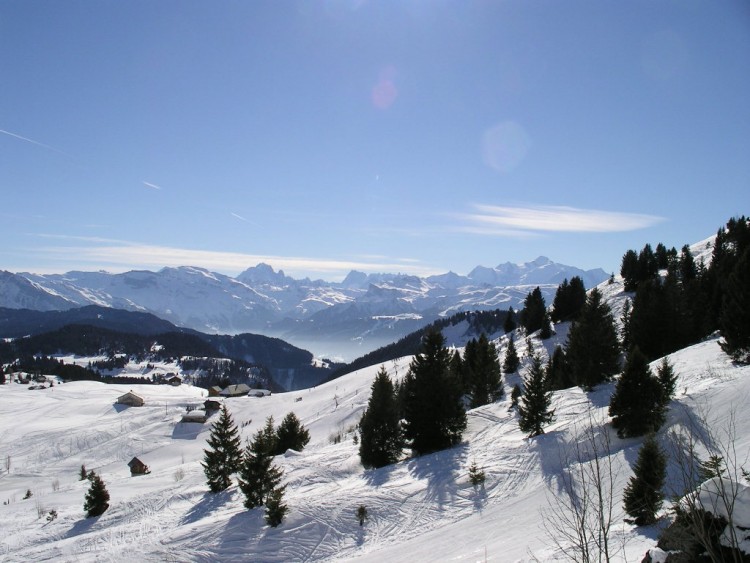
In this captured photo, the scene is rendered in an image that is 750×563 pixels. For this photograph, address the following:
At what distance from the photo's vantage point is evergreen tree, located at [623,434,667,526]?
40.1 ft

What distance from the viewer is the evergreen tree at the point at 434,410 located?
90.1ft

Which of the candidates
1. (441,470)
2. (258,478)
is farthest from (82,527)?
(441,470)

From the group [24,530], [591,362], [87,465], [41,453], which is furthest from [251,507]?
[41,453]

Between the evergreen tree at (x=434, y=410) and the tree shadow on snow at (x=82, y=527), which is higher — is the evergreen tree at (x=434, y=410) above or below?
above

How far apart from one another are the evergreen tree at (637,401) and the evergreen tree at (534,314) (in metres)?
50.3

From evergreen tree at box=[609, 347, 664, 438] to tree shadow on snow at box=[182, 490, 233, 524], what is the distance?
72.1 ft

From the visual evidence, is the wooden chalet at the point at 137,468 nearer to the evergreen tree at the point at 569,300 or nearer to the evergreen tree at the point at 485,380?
the evergreen tree at the point at 485,380

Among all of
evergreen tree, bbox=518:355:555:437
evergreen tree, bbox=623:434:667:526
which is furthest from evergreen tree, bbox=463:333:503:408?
evergreen tree, bbox=623:434:667:526

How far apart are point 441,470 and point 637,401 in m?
10.2

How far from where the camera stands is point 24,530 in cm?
2739

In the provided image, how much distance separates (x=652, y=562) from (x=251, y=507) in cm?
2011

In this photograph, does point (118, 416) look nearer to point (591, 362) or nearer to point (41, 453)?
point (41, 453)

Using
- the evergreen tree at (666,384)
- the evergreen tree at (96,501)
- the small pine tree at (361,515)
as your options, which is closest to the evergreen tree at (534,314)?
the evergreen tree at (666,384)

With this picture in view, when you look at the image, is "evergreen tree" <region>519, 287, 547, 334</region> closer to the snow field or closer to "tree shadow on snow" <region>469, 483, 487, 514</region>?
the snow field
